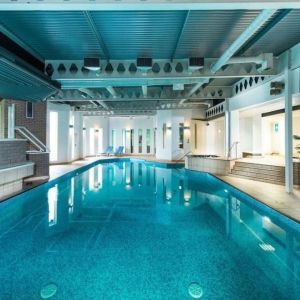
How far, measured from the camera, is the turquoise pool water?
2.28 m

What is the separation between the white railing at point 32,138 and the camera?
7807 mm

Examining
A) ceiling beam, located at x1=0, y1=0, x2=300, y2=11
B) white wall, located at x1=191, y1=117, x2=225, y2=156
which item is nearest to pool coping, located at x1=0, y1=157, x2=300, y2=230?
white wall, located at x1=191, y1=117, x2=225, y2=156

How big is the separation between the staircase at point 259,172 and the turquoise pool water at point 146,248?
1.74 m

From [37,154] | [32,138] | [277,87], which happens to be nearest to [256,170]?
[277,87]

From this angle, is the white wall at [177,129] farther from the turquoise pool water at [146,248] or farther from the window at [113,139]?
the turquoise pool water at [146,248]

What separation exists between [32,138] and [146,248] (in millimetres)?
6581

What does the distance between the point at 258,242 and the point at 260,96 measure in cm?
512

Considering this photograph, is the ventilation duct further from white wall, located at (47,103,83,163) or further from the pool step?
white wall, located at (47,103,83,163)

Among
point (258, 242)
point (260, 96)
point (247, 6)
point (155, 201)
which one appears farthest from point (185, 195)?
point (247, 6)

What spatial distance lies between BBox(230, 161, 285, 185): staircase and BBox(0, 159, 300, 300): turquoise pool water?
5.70 feet

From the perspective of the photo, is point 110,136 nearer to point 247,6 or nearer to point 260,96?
point 260,96

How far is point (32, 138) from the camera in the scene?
8.14 meters

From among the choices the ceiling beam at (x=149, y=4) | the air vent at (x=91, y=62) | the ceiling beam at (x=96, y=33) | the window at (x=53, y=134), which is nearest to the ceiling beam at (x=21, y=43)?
the air vent at (x=91, y=62)

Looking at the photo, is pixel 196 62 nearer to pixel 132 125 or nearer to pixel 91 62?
pixel 91 62
